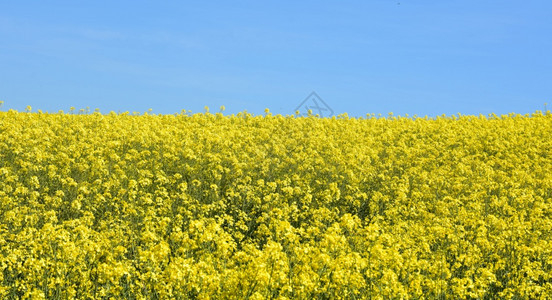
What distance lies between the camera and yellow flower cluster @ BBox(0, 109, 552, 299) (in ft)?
29.3

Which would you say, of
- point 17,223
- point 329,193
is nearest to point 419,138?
point 329,193

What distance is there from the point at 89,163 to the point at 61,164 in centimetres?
92

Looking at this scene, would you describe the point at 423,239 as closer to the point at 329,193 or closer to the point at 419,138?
the point at 329,193

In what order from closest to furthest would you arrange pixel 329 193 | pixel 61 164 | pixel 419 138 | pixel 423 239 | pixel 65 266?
1. pixel 65 266
2. pixel 423 239
3. pixel 329 193
4. pixel 61 164
5. pixel 419 138

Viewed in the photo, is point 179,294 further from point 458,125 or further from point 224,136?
point 458,125

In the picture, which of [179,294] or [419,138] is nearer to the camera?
[179,294]

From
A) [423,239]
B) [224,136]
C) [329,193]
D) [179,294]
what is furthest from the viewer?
[224,136]

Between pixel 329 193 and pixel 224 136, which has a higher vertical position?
pixel 224 136

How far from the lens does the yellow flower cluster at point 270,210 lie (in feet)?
29.3

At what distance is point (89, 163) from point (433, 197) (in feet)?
31.1

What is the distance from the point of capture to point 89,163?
16.6 m

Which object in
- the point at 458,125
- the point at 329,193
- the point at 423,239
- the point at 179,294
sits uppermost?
the point at 458,125

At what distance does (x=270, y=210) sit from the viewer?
14.1 metres

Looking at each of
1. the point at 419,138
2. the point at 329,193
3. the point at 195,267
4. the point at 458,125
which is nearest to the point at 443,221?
the point at 329,193
